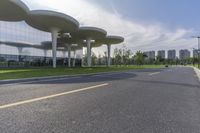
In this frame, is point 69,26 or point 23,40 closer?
point 69,26

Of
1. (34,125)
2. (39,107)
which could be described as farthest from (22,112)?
(34,125)

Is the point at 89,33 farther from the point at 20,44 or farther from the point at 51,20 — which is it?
the point at 51,20

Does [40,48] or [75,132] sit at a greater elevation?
A: [40,48]

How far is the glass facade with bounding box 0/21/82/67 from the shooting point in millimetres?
54344

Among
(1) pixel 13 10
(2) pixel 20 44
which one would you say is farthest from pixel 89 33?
(1) pixel 13 10

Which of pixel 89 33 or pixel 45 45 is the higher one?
pixel 89 33

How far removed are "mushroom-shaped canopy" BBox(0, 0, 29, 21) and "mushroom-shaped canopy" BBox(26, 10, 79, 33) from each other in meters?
2.36

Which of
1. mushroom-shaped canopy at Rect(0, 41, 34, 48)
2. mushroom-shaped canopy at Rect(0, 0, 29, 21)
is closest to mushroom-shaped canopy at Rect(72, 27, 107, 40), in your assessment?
mushroom-shaped canopy at Rect(0, 41, 34, 48)

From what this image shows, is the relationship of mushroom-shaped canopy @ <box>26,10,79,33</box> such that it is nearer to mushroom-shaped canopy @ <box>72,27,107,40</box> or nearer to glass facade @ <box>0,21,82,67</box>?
mushroom-shaped canopy @ <box>72,27,107,40</box>

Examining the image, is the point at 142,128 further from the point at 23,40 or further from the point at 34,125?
the point at 23,40

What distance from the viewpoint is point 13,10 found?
39406 millimetres

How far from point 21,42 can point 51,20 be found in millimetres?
14771

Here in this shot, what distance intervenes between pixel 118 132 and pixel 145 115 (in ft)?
5.91

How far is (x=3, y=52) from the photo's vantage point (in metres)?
54.1
